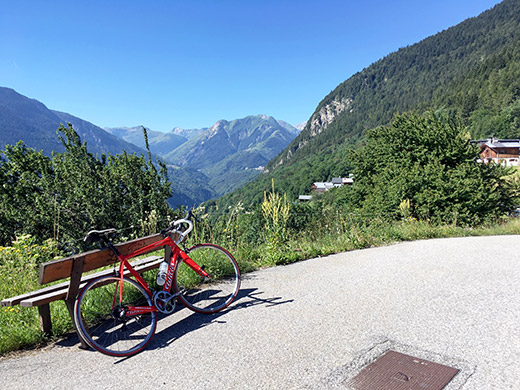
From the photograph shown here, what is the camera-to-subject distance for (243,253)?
6.73m

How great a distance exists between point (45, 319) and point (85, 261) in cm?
93

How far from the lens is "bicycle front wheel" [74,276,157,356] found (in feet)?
11.4

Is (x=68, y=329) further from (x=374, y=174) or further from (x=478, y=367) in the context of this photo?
(x=374, y=174)

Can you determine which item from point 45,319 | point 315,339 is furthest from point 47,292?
point 315,339

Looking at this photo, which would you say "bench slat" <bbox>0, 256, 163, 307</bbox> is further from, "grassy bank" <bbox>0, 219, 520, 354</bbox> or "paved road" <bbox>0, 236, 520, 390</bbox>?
"paved road" <bbox>0, 236, 520, 390</bbox>

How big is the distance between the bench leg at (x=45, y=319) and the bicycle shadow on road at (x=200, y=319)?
1211 mm

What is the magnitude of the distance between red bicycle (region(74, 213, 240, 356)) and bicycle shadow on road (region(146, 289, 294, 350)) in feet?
0.32

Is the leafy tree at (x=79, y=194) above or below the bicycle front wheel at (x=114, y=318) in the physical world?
above

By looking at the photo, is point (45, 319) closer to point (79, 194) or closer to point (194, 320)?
point (194, 320)

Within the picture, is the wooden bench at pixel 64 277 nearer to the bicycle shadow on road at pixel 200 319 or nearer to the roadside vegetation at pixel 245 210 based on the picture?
the roadside vegetation at pixel 245 210

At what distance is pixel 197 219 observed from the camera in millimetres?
7148

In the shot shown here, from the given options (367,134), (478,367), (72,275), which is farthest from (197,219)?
(367,134)

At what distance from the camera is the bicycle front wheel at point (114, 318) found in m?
3.47

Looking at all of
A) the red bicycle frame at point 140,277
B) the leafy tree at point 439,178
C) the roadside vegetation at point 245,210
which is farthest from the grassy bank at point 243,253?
the leafy tree at point 439,178
